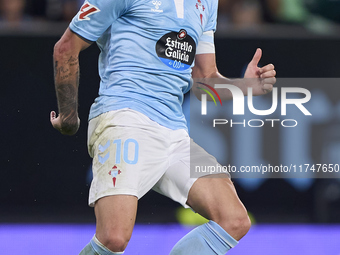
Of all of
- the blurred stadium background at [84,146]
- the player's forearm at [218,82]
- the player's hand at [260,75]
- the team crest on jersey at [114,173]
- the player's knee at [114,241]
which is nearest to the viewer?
the player's knee at [114,241]

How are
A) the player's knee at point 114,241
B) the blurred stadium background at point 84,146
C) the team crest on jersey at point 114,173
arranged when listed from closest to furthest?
the player's knee at point 114,241
the team crest on jersey at point 114,173
the blurred stadium background at point 84,146

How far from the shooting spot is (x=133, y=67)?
251cm

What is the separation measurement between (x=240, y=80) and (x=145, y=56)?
0.58 metres

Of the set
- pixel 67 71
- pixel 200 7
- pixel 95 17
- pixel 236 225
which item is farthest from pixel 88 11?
pixel 236 225

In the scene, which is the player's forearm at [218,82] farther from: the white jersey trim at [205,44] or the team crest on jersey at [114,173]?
the team crest on jersey at [114,173]

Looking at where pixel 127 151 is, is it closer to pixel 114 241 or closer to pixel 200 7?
A: pixel 114 241

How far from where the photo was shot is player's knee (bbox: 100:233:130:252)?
2.25 metres

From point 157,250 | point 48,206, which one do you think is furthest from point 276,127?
point 48,206

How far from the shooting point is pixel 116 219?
2260 millimetres

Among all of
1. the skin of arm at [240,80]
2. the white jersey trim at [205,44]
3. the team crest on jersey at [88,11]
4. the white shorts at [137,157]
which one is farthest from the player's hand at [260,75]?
the team crest on jersey at [88,11]

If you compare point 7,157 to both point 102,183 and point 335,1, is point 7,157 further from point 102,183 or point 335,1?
point 335,1

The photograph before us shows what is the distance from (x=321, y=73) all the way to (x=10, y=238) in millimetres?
2653

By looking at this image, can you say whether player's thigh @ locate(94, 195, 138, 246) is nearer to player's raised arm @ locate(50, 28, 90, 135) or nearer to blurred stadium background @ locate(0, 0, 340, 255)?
player's raised arm @ locate(50, 28, 90, 135)

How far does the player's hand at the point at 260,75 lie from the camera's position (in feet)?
8.56
